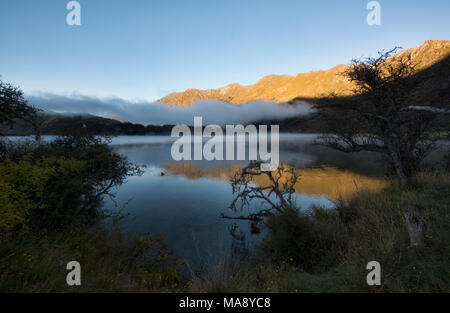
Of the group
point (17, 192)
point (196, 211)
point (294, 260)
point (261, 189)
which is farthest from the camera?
point (196, 211)

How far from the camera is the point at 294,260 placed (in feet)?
24.5

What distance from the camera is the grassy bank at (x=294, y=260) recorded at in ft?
13.5

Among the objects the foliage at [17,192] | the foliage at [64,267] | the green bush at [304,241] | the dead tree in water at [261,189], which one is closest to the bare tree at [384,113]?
the dead tree in water at [261,189]

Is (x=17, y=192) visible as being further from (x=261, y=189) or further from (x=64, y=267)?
(x=261, y=189)

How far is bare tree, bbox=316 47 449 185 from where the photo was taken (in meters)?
12.8

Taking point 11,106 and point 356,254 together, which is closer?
point 356,254

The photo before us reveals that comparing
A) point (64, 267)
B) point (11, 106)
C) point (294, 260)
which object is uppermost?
point (11, 106)

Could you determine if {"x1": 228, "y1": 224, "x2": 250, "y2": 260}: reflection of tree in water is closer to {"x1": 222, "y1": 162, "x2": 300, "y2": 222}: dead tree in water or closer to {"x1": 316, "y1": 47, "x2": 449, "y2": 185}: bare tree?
{"x1": 222, "y1": 162, "x2": 300, "y2": 222}: dead tree in water

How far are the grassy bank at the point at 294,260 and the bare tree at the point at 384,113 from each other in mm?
3847

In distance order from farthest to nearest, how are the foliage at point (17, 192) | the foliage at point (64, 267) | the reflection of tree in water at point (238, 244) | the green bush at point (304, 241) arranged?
the reflection of tree in water at point (238, 244) → the green bush at point (304, 241) → the foliage at point (17, 192) → the foliage at point (64, 267)

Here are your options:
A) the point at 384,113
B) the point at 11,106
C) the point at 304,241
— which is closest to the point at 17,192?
the point at 11,106

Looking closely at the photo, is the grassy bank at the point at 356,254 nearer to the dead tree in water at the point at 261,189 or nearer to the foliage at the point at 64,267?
the dead tree in water at the point at 261,189

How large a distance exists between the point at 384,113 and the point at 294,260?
42.0 ft
